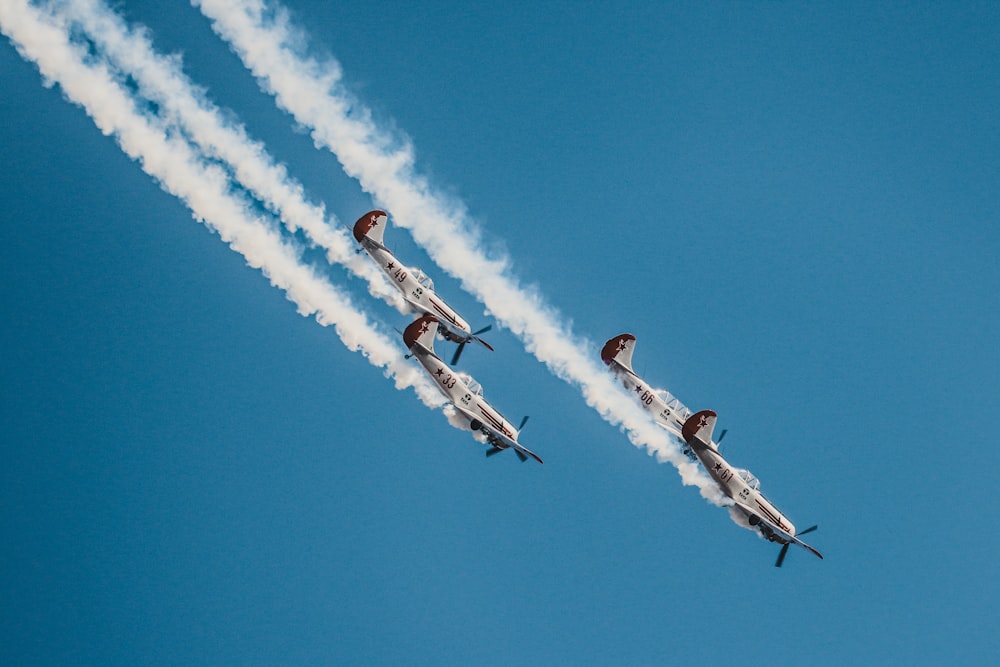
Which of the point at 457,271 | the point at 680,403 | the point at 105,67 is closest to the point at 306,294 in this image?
the point at 457,271

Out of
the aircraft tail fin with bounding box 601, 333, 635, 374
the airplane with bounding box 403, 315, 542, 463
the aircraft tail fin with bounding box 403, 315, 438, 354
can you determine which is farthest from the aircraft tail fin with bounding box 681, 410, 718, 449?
the aircraft tail fin with bounding box 403, 315, 438, 354

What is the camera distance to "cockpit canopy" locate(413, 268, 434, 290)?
225 ft

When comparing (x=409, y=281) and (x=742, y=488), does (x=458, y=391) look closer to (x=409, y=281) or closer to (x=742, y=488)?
(x=409, y=281)

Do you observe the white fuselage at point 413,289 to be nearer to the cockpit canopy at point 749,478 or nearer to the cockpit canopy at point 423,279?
the cockpit canopy at point 423,279

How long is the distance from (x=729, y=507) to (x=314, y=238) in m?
19.9

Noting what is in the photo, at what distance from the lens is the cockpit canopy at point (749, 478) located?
69688mm

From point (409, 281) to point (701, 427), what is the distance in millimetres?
13138

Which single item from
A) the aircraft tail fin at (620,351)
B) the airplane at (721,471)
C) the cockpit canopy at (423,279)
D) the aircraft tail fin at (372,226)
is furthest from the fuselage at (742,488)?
the aircraft tail fin at (372,226)

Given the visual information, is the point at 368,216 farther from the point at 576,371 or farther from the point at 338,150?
the point at 576,371

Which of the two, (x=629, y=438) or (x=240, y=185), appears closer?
(x=240, y=185)

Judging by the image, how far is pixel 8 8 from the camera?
6309cm

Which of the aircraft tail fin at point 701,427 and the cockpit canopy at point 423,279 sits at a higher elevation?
the aircraft tail fin at point 701,427

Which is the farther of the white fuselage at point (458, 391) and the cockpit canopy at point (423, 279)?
the cockpit canopy at point (423, 279)

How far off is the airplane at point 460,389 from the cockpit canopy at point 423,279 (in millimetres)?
2057
